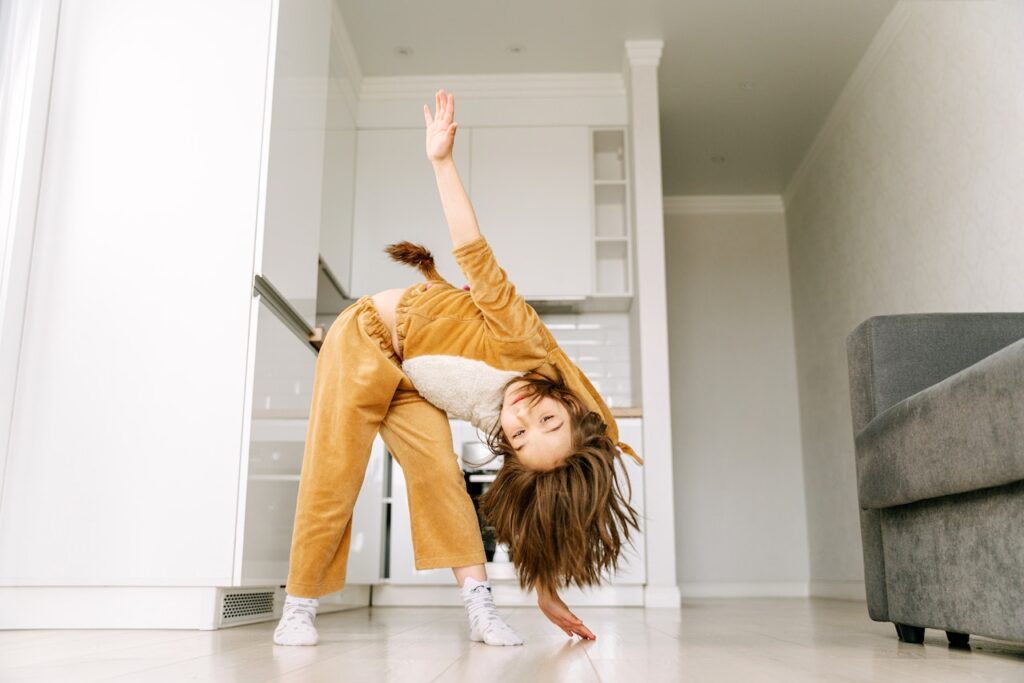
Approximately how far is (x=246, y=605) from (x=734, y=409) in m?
4.11

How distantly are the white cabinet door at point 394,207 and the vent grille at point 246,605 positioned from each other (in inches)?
80.7

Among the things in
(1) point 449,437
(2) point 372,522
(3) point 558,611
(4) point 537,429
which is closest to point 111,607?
(1) point 449,437

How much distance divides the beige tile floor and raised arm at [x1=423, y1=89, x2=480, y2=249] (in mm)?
770

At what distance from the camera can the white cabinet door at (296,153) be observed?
2639 mm

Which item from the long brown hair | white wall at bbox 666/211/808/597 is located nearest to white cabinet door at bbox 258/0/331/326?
the long brown hair

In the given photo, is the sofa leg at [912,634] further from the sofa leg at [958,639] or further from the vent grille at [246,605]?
the vent grille at [246,605]

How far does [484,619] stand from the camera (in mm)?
1839

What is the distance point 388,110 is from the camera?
15.6ft

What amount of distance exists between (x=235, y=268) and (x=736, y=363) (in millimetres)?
4236

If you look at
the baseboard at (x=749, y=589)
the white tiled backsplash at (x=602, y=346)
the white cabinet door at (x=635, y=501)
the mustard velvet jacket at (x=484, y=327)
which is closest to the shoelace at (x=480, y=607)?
the mustard velvet jacket at (x=484, y=327)

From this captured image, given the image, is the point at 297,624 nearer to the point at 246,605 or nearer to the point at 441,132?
the point at 246,605

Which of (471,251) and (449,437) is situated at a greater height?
(471,251)

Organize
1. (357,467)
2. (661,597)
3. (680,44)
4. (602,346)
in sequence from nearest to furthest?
(357,467), (661,597), (680,44), (602,346)

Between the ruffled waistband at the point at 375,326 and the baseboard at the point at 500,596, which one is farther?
the baseboard at the point at 500,596
